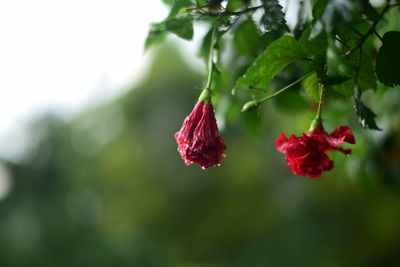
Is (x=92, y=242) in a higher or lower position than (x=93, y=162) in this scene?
lower

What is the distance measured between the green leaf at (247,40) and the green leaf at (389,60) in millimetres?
245

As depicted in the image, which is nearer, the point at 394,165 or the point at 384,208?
the point at 394,165

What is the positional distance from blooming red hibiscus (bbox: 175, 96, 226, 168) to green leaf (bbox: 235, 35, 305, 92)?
2.9 inches

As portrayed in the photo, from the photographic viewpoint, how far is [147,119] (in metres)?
8.69

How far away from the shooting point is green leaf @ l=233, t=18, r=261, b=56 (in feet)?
2.46

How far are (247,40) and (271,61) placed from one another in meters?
0.22

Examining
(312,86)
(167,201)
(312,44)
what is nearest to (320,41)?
(312,44)

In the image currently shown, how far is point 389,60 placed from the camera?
56 centimetres

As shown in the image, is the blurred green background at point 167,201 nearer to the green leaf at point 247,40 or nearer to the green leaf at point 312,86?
the green leaf at point 247,40

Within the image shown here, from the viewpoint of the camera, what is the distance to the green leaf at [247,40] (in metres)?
0.75

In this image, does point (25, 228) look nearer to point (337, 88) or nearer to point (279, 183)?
point (279, 183)

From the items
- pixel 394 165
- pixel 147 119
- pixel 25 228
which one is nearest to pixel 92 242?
pixel 25 228

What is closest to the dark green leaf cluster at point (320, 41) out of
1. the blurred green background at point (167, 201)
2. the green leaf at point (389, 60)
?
the green leaf at point (389, 60)

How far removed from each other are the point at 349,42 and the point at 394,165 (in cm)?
100
